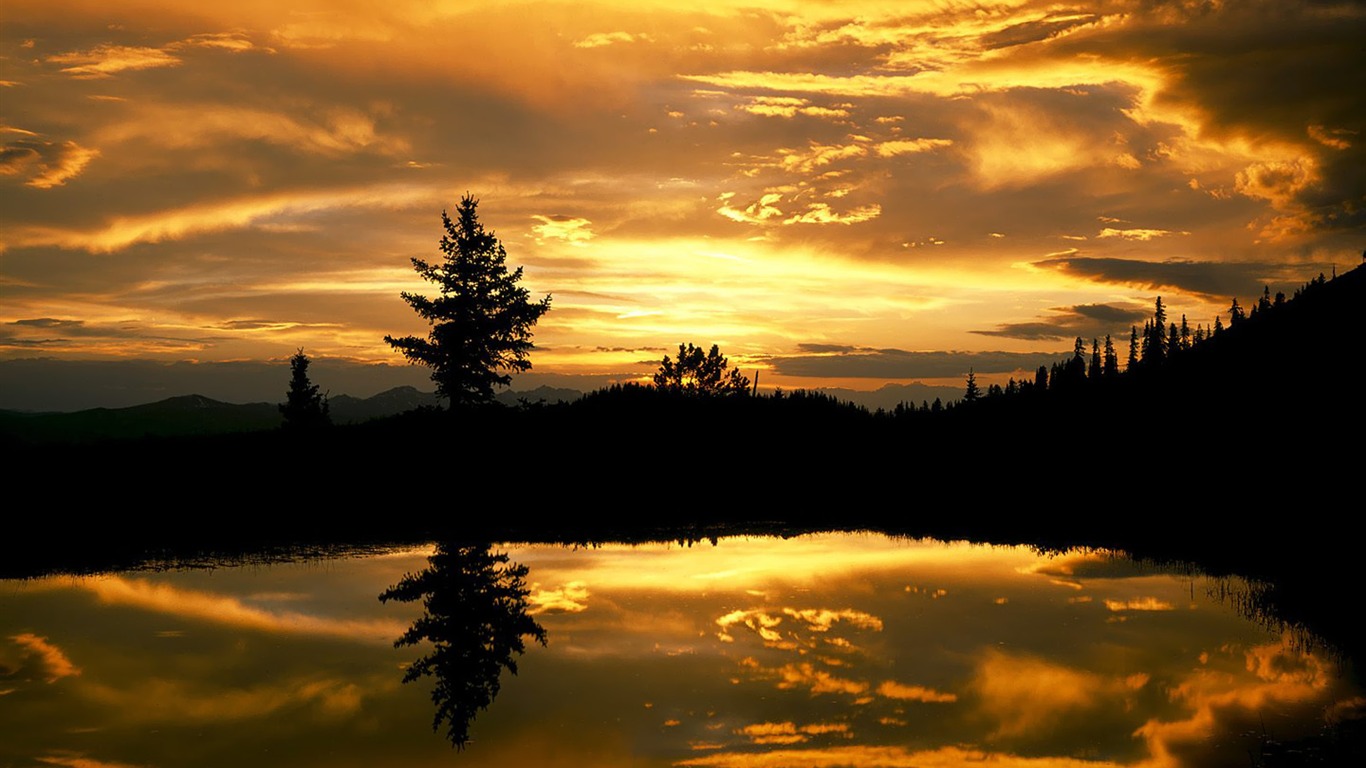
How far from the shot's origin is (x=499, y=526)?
40281mm

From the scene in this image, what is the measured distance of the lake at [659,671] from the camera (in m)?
14.0

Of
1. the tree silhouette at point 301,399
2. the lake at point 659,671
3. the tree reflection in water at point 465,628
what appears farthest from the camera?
the tree silhouette at point 301,399

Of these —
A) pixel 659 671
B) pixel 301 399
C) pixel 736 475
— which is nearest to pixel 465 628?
pixel 659 671

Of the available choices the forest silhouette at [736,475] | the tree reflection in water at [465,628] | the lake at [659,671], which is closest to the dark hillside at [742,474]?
the forest silhouette at [736,475]

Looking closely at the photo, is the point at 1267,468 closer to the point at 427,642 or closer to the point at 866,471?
the point at 866,471

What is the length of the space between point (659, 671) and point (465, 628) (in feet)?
18.6

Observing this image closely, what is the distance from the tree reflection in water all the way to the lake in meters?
0.10

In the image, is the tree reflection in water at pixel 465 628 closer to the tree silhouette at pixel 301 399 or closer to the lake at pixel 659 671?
the lake at pixel 659 671

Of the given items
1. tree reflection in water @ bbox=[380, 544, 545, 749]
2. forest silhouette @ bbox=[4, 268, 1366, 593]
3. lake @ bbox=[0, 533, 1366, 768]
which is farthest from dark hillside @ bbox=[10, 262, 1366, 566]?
lake @ bbox=[0, 533, 1366, 768]

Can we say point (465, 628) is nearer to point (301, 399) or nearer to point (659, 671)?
point (659, 671)

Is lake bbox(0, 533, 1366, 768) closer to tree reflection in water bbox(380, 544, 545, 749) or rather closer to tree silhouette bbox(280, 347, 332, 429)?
tree reflection in water bbox(380, 544, 545, 749)

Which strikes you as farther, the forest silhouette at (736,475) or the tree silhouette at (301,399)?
the tree silhouette at (301,399)

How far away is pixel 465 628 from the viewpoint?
70.8 ft

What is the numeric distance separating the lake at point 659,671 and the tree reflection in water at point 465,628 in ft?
0.33
